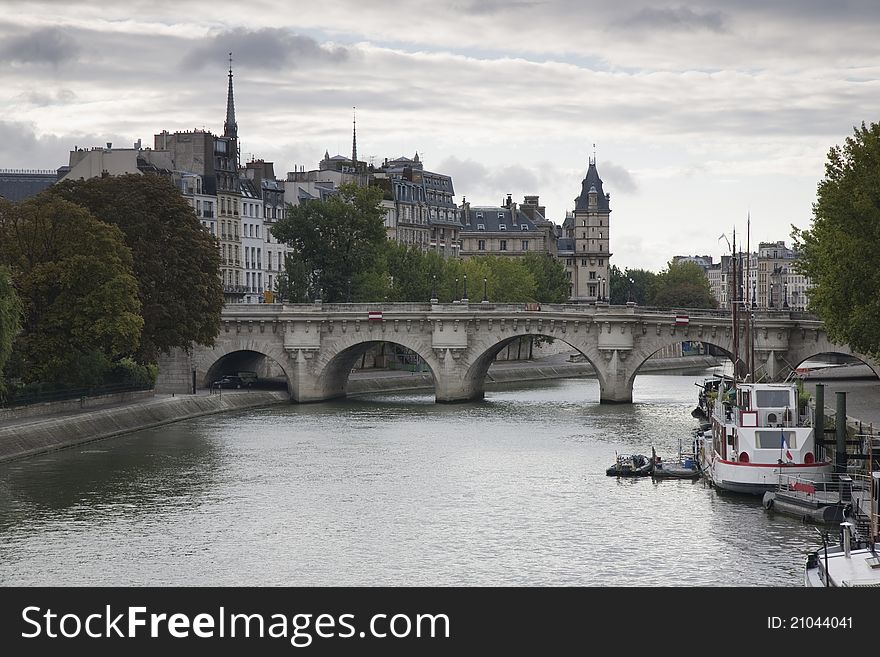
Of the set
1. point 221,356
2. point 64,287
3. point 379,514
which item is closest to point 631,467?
point 379,514

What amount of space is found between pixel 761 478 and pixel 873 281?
14801 millimetres

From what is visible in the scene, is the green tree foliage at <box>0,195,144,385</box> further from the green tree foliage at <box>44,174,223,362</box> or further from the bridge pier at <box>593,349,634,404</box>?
the bridge pier at <box>593,349,634,404</box>

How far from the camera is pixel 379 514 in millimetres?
61094

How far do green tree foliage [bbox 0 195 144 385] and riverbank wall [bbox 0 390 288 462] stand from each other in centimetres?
307

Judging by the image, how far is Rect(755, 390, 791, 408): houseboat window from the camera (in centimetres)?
6606

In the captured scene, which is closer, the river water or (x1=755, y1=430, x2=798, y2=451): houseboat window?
the river water

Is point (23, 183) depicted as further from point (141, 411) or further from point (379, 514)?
point (379, 514)

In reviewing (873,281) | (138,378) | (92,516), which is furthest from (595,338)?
(92,516)

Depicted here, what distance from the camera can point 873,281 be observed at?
247 feet

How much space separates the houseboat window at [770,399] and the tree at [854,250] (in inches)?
408

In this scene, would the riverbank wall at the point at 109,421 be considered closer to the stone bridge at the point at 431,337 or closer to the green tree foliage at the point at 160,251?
the green tree foliage at the point at 160,251

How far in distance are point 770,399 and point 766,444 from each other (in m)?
2.11
